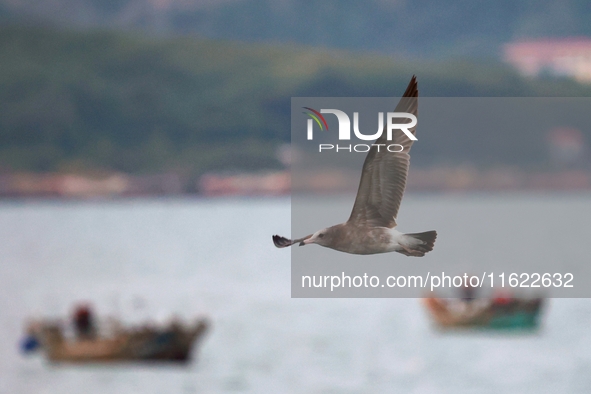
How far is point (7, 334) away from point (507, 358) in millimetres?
24944

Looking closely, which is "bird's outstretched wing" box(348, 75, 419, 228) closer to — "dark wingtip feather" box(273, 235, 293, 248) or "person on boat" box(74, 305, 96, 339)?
"dark wingtip feather" box(273, 235, 293, 248)

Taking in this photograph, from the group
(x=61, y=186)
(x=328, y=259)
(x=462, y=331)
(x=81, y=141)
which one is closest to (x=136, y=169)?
(x=61, y=186)

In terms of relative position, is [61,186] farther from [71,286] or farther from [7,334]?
[7,334]

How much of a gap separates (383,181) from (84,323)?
31.0m

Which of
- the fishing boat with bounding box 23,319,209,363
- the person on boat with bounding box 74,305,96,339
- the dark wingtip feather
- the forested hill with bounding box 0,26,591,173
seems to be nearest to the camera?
the dark wingtip feather

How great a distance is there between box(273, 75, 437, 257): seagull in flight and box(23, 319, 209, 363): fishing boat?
3195cm

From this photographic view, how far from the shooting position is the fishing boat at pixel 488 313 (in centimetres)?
4191

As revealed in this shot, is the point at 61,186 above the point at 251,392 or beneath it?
above

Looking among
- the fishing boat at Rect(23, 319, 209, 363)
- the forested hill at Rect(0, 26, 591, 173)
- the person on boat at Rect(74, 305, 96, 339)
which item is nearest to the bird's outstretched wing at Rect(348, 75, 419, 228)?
the person on boat at Rect(74, 305, 96, 339)

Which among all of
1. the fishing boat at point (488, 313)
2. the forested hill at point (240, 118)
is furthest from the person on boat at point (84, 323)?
the forested hill at point (240, 118)

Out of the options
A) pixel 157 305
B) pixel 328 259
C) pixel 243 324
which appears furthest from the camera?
pixel 157 305

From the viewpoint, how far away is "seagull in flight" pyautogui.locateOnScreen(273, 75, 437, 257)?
321 cm

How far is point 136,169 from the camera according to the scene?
170000 mm

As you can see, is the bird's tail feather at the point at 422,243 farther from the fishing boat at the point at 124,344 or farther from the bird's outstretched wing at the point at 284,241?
the fishing boat at the point at 124,344
